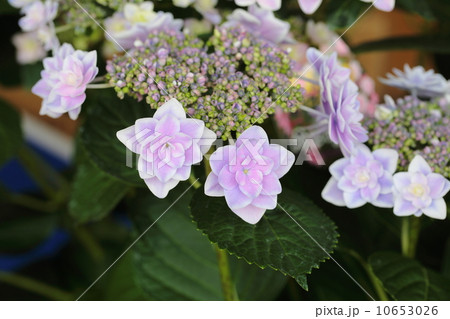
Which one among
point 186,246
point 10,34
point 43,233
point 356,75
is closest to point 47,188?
point 43,233

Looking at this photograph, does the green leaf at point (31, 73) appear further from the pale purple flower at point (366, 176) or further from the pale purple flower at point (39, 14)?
the pale purple flower at point (366, 176)

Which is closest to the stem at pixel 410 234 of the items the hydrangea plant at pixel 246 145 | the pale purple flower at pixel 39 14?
A: the hydrangea plant at pixel 246 145

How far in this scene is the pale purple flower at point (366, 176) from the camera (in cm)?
41

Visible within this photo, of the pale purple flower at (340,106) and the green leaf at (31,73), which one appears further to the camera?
the green leaf at (31,73)

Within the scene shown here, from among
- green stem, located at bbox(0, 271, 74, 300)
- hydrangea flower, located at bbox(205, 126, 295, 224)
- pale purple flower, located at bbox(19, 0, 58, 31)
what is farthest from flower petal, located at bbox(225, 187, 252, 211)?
green stem, located at bbox(0, 271, 74, 300)

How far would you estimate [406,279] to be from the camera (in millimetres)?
463

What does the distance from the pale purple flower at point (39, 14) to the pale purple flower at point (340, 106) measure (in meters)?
0.23

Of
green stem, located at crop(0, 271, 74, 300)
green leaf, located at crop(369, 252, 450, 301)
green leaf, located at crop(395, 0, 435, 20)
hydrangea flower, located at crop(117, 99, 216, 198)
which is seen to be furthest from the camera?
green stem, located at crop(0, 271, 74, 300)

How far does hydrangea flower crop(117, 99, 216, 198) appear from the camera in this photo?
35 cm

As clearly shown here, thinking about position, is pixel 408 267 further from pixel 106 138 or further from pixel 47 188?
pixel 47 188

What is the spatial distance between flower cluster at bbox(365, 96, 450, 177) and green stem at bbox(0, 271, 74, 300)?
0.54 meters

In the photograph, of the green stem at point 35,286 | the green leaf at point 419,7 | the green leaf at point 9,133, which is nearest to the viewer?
the green leaf at point 419,7

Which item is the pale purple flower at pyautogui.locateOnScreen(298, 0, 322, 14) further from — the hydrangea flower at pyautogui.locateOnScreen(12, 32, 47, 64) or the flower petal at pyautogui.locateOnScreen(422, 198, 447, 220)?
the hydrangea flower at pyautogui.locateOnScreen(12, 32, 47, 64)

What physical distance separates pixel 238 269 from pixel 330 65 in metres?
0.23
